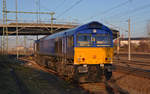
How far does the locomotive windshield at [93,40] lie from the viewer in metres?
12.0

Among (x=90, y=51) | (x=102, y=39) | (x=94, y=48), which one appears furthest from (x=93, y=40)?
(x=90, y=51)

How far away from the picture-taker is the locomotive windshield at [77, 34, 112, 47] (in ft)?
39.4

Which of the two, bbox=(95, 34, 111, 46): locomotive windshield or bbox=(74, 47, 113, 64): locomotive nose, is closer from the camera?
bbox=(74, 47, 113, 64): locomotive nose

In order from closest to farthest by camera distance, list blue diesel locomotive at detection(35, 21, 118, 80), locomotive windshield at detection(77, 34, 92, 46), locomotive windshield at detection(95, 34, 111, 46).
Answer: blue diesel locomotive at detection(35, 21, 118, 80), locomotive windshield at detection(77, 34, 92, 46), locomotive windshield at detection(95, 34, 111, 46)

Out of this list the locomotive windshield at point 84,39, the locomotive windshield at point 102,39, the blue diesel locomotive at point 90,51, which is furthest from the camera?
the locomotive windshield at point 102,39

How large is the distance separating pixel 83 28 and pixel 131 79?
4551 mm

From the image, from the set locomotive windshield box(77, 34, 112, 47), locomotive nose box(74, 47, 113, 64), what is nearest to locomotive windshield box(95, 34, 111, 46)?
locomotive windshield box(77, 34, 112, 47)

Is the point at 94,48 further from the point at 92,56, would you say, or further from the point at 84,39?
the point at 84,39

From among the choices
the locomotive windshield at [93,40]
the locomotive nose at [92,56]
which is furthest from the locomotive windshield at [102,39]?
the locomotive nose at [92,56]

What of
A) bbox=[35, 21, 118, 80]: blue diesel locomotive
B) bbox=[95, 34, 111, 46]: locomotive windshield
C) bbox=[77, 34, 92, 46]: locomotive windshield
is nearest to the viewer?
bbox=[35, 21, 118, 80]: blue diesel locomotive

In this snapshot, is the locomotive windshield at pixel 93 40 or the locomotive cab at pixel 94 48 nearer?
the locomotive cab at pixel 94 48

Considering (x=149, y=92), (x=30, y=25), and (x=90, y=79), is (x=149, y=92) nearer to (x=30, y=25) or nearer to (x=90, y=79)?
(x=90, y=79)

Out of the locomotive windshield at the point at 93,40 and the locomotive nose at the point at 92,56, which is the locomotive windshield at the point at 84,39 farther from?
the locomotive nose at the point at 92,56

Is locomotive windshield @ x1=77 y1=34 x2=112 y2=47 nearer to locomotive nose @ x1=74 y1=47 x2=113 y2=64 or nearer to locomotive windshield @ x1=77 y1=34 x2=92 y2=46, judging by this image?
locomotive windshield @ x1=77 y1=34 x2=92 y2=46
